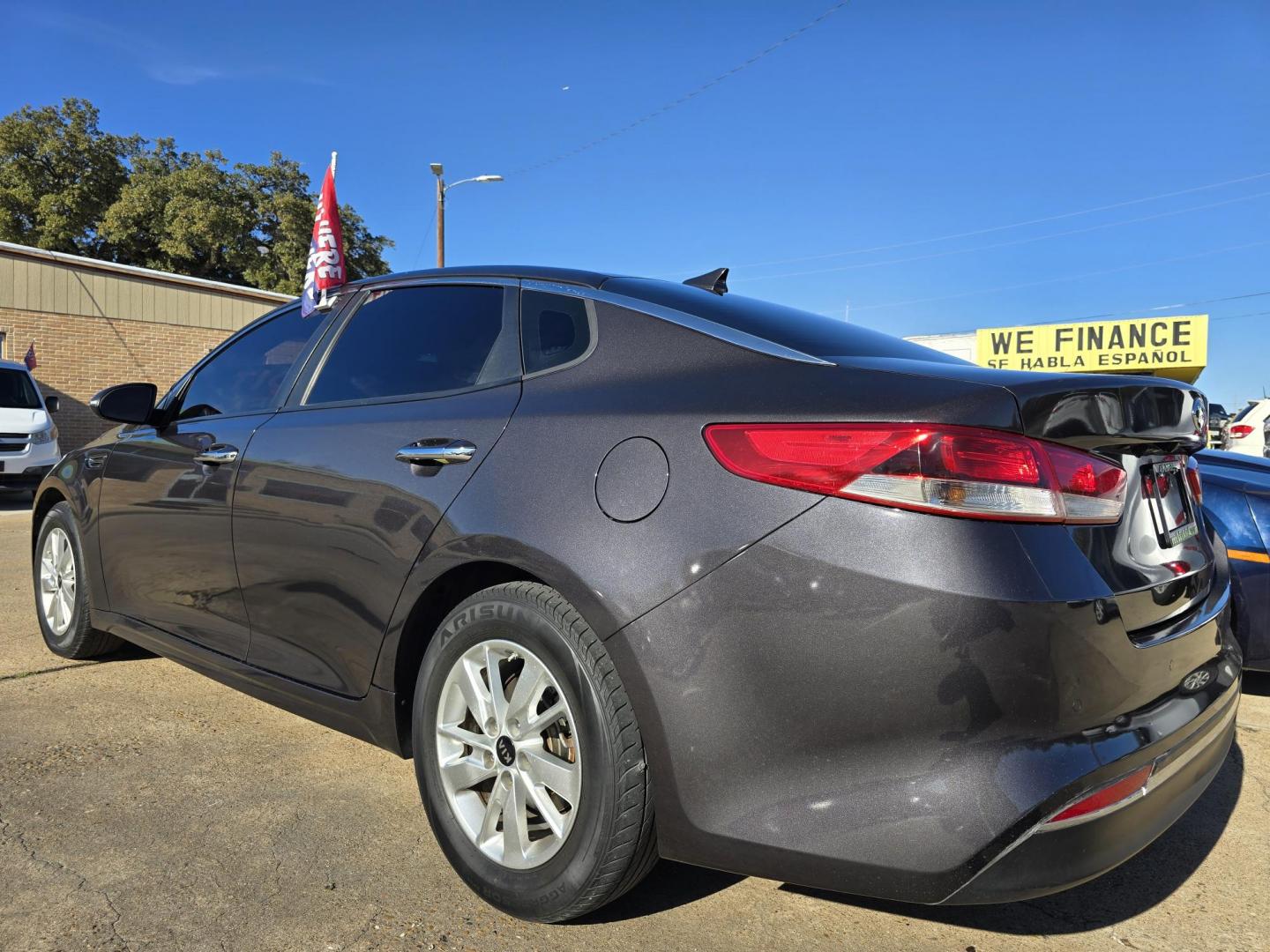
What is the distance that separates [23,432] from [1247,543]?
45.2 ft

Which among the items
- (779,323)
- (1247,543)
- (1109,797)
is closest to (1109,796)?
(1109,797)

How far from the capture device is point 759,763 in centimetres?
178

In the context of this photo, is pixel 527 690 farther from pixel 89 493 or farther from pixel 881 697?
pixel 89 493

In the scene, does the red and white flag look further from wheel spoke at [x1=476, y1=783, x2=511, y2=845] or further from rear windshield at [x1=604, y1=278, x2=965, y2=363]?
wheel spoke at [x1=476, y1=783, x2=511, y2=845]

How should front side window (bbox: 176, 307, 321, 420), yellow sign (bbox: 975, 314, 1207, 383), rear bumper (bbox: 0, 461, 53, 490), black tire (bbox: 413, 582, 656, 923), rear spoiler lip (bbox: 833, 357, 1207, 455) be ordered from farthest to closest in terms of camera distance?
1. yellow sign (bbox: 975, 314, 1207, 383)
2. rear bumper (bbox: 0, 461, 53, 490)
3. front side window (bbox: 176, 307, 321, 420)
4. black tire (bbox: 413, 582, 656, 923)
5. rear spoiler lip (bbox: 833, 357, 1207, 455)

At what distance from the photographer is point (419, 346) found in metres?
2.77

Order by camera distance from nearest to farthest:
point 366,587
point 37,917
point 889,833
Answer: point 889,833
point 37,917
point 366,587

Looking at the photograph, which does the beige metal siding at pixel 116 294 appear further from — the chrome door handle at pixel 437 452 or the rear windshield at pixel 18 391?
the chrome door handle at pixel 437 452

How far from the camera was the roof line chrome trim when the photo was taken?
2.05m

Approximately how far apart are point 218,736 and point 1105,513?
2854 millimetres

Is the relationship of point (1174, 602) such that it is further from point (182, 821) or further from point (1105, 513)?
point (182, 821)

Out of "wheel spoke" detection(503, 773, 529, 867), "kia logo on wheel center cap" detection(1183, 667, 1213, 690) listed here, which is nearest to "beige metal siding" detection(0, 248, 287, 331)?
"wheel spoke" detection(503, 773, 529, 867)

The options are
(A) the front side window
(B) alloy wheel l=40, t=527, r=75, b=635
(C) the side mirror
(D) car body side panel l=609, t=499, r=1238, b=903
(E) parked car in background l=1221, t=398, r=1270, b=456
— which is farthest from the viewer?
(E) parked car in background l=1221, t=398, r=1270, b=456

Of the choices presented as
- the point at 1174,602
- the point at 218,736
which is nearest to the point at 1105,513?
the point at 1174,602
